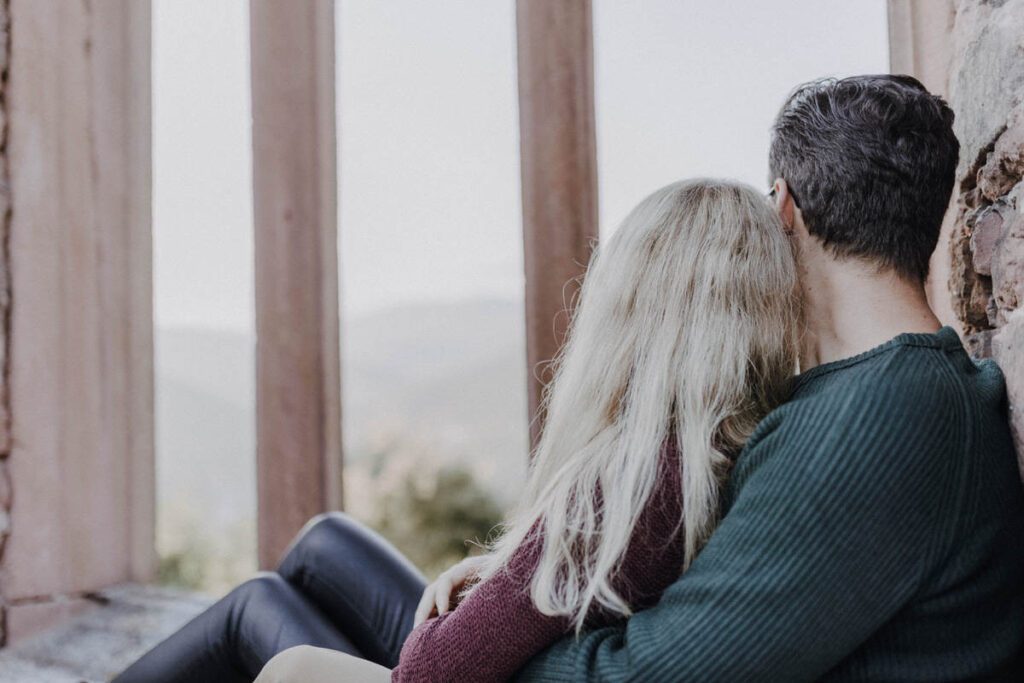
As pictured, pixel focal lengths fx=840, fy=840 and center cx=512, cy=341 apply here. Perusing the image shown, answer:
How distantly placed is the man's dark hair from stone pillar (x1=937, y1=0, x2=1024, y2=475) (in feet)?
0.21

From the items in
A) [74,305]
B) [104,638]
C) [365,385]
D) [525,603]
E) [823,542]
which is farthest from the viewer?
[365,385]

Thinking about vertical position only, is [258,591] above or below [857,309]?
below

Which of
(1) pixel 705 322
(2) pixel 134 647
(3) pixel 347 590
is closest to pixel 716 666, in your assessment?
(1) pixel 705 322

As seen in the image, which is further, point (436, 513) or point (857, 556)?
point (436, 513)

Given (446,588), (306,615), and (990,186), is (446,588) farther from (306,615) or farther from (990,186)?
(990,186)

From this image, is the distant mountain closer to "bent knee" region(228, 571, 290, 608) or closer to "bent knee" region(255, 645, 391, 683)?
"bent knee" region(228, 571, 290, 608)

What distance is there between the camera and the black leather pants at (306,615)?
1.36 m

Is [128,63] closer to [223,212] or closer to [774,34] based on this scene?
[223,212]

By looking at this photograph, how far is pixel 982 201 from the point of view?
42.1 inches

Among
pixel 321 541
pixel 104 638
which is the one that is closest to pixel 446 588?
pixel 321 541

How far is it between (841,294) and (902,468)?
0.29 m

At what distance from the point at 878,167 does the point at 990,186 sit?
0.18 meters

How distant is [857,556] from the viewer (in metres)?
0.75

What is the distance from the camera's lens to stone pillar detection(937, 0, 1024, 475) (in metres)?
0.92
